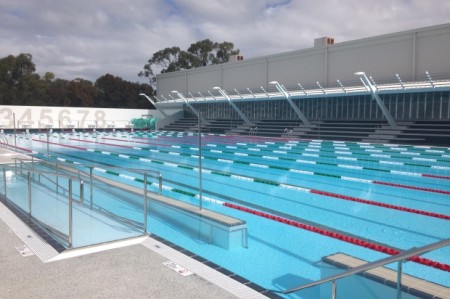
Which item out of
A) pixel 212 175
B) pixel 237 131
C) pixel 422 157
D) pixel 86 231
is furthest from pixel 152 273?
pixel 237 131

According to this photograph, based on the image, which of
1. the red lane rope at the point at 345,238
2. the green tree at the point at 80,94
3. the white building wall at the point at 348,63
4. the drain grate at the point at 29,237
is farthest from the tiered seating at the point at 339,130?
the green tree at the point at 80,94

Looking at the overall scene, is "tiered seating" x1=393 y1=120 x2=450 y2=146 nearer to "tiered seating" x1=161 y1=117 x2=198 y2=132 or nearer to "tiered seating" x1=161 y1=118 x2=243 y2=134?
"tiered seating" x1=161 y1=118 x2=243 y2=134

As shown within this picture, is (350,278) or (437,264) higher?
(350,278)

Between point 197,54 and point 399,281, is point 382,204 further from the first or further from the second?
point 197,54

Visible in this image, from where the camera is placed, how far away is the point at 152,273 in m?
3.04

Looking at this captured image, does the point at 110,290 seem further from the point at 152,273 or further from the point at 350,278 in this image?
the point at 350,278

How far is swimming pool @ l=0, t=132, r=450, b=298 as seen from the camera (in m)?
4.14

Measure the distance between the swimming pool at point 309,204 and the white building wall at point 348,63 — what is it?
7.14 metres

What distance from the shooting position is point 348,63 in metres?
21.9

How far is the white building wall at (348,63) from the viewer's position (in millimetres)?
18422

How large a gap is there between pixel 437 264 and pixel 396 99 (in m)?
17.5

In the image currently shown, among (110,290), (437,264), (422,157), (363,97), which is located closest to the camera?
(110,290)

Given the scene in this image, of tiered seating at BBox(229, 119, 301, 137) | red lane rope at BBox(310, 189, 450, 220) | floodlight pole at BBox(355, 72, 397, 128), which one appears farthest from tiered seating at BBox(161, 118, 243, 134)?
red lane rope at BBox(310, 189, 450, 220)

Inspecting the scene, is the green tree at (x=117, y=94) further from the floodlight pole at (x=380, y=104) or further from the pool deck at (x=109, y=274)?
the pool deck at (x=109, y=274)
